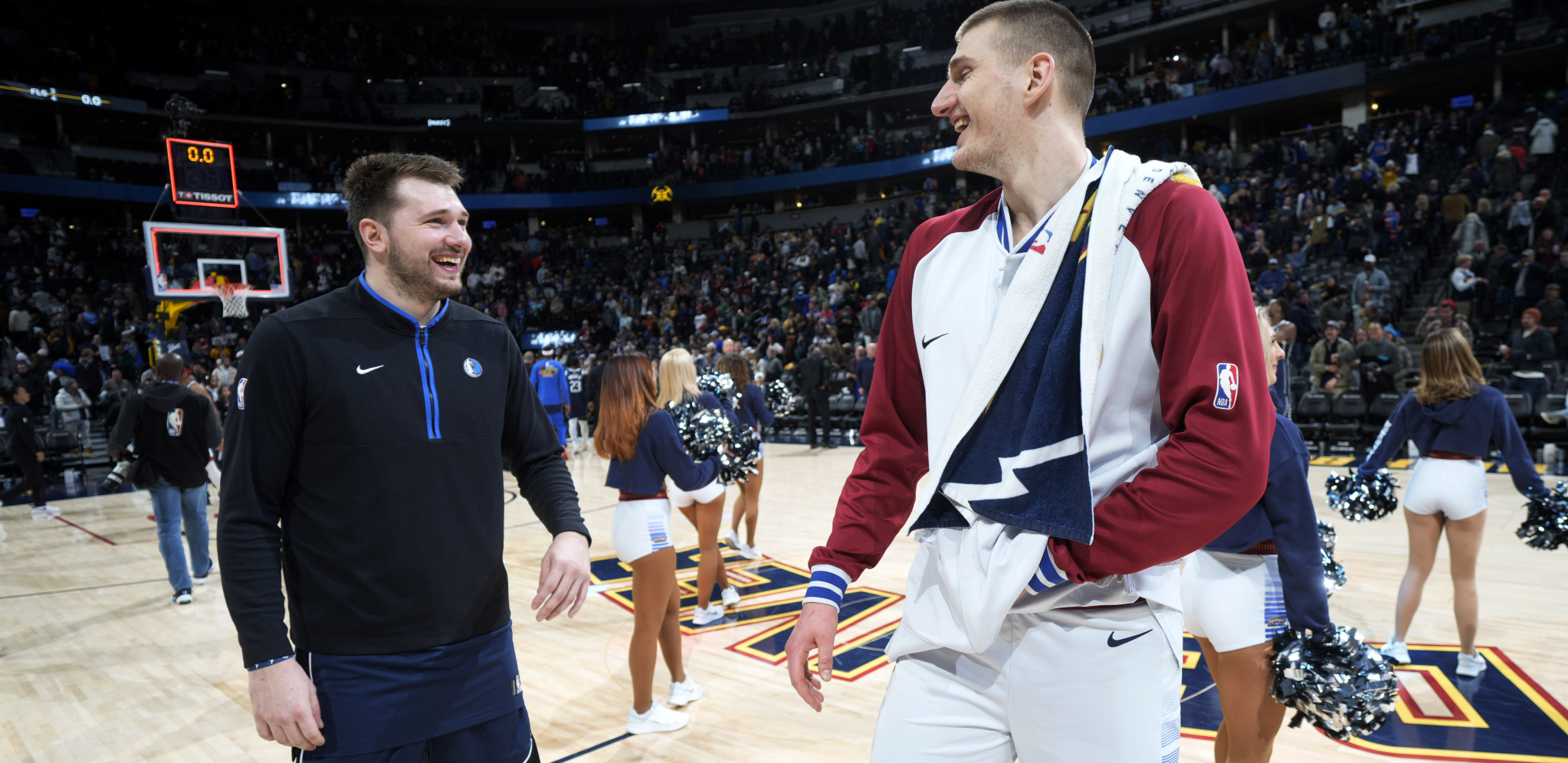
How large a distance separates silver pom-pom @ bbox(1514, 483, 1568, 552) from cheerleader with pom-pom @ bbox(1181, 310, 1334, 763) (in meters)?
2.46

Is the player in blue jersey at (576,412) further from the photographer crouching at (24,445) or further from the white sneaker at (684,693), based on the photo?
the white sneaker at (684,693)

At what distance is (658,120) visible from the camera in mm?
33562

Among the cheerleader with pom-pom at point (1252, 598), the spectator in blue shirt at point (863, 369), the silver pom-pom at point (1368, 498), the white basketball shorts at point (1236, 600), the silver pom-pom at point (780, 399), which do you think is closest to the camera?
the cheerleader with pom-pom at point (1252, 598)

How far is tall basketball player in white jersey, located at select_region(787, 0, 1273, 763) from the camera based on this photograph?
4.39 feet

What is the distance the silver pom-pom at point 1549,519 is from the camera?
4.22m

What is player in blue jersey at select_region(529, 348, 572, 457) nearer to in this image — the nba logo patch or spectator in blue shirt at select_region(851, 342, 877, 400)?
spectator in blue shirt at select_region(851, 342, 877, 400)

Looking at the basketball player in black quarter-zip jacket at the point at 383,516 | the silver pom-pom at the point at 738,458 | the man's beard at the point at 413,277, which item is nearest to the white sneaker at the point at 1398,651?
the silver pom-pom at the point at 738,458

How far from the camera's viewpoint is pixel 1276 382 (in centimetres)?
362

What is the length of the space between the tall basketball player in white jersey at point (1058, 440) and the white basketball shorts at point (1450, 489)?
12.2 feet

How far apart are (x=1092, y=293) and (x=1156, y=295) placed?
112 millimetres

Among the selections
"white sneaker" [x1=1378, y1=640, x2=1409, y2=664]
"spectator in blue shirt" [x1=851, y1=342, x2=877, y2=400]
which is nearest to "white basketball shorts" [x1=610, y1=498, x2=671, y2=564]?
"white sneaker" [x1=1378, y1=640, x2=1409, y2=664]

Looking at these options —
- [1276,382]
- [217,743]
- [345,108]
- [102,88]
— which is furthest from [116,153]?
[1276,382]

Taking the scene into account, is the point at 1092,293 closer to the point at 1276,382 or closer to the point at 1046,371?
the point at 1046,371

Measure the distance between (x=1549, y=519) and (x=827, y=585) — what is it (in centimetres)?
454
